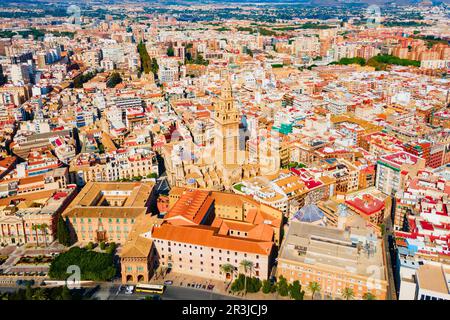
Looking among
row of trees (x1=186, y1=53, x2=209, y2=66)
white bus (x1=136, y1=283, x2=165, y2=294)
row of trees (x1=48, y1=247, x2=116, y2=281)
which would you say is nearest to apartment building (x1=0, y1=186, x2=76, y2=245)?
row of trees (x1=48, y1=247, x2=116, y2=281)

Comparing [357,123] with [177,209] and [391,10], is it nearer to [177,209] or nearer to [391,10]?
[177,209]

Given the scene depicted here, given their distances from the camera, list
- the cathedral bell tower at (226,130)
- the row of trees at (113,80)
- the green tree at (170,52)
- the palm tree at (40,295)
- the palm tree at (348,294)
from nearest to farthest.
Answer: the palm tree at (40,295)
the palm tree at (348,294)
the cathedral bell tower at (226,130)
the row of trees at (113,80)
the green tree at (170,52)

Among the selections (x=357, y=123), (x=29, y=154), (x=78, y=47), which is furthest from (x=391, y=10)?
(x=29, y=154)

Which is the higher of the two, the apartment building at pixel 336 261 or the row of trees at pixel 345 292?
the apartment building at pixel 336 261

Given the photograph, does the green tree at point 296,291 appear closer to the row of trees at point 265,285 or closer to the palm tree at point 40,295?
the row of trees at point 265,285

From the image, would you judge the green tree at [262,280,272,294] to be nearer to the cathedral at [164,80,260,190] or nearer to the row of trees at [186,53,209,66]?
the cathedral at [164,80,260,190]

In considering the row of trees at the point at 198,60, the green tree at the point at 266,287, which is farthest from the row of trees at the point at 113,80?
the green tree at the point at 266,287
